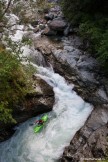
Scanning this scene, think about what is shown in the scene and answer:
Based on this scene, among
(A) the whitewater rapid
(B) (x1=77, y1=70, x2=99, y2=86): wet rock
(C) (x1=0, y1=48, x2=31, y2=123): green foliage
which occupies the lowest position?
(A) the whitewater rapid

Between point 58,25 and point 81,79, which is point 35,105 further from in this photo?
point 58,25

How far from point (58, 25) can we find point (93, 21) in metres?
3.62

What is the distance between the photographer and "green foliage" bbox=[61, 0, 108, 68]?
11794 mm

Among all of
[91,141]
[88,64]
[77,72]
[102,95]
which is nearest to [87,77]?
[77,72]

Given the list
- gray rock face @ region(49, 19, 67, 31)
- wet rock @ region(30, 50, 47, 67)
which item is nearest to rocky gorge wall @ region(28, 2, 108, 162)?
gray rock face @ region(49, 19, 67, 31)

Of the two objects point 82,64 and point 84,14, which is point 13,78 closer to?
point 82,64

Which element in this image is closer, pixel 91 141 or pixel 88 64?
pixel 91 141

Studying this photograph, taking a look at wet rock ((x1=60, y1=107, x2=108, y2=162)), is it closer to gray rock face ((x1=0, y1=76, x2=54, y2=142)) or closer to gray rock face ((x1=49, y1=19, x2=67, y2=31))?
gray rock face ((x1=0, y1=76, x2=54, y2=142))

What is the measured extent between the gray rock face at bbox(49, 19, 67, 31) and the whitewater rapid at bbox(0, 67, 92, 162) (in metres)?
5.38

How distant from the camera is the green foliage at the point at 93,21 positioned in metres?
11.8

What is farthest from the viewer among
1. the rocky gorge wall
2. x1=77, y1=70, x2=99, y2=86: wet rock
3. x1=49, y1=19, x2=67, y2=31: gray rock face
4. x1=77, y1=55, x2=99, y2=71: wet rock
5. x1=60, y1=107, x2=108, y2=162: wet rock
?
x1=49, y1=19, x2=67, y2=31: gray rock face

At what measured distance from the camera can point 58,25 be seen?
16.7 meters

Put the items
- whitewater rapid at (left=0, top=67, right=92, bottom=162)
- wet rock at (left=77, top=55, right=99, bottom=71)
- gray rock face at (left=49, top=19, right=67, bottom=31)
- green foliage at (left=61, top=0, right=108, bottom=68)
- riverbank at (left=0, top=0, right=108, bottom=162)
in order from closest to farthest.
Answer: riverbank at (left=0, top=0, right=108, bottom=162)
whitewater rapid at (left=0, top=67, right=92, bottom=162)
green foliage at (left=61, top=0, right=108, bottom=68)
wet rock at (left=77, top=55, right=99, bottom=71)
gray rock face at (left=49, top=19, right=67, bottom=31)

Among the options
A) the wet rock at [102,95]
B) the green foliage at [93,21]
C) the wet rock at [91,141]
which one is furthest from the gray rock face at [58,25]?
the wet rock at [91,141]
